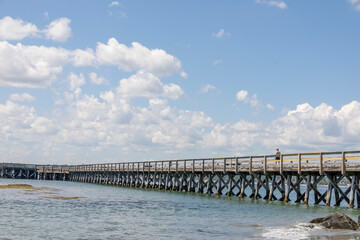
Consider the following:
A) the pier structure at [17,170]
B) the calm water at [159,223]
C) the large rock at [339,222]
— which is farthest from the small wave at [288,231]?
the pier structure at [17,170]

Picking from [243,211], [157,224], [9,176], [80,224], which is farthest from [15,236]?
[9,176]

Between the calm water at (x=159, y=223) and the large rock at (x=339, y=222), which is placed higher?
the large rock at (x=339, y=222)

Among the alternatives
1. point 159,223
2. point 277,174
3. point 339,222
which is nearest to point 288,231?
point 339,222

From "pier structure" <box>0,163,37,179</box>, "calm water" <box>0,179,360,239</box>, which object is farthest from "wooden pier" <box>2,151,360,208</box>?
"pier structure" <box>0,163,37,179</box>

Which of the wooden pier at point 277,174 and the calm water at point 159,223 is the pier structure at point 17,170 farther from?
the calm water at point 159,223

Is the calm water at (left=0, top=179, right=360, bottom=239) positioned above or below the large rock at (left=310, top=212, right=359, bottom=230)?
below

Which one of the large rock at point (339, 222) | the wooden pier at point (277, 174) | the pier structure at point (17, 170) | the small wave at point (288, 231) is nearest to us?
the small wave at point (288, 231)

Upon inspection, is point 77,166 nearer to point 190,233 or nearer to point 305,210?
point 305,210

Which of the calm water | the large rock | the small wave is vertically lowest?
the calm water

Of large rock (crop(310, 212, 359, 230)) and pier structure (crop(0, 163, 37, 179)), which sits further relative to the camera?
pier structure (crop(0, 163, 37, 179))

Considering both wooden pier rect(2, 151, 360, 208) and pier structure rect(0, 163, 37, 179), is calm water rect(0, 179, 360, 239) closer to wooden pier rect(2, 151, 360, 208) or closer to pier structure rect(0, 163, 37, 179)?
wooden pier rect(2, 151, 360, 208)

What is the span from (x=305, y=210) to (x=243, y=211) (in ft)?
14.0

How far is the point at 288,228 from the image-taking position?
64.1ft

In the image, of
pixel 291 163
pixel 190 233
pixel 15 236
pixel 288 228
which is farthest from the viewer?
pixel 291 163
